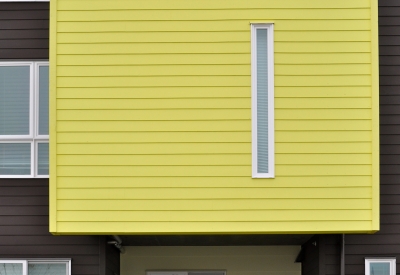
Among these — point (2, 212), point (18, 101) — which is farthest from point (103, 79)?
point (2, 212)

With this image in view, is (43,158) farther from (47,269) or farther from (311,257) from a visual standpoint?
(311,257)

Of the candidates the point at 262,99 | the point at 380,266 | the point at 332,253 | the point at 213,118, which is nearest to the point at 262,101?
the point at 262,99

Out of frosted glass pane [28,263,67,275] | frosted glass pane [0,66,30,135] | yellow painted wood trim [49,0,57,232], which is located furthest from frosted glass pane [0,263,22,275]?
frosted glass pane [0,66,30,135]

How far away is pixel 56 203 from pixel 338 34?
4281 millimetres

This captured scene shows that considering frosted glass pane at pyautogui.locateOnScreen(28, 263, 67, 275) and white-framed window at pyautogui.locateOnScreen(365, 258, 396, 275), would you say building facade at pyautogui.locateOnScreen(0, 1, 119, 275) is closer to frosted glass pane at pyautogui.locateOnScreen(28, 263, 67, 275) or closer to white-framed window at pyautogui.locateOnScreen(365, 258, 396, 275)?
frosted glass pane at pyautogui.locateOnScreen(28, 263, 67, 275)

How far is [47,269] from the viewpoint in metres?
12.4

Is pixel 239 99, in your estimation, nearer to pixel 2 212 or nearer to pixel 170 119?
pixel 170 119

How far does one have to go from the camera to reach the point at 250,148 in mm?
11617

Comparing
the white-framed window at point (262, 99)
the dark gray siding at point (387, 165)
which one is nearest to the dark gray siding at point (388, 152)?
the dark gray siding at point (387, 165)

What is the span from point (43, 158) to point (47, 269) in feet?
5.04

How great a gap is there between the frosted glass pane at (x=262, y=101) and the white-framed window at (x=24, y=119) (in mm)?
3021

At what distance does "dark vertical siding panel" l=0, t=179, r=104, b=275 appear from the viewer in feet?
40.2

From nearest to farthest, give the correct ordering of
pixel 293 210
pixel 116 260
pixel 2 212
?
1. pixel 293 210
2. pixel 2 212
3. pixel 116 260

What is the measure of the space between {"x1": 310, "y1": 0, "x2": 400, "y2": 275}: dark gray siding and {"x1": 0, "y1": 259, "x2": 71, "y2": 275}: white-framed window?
3630mm
